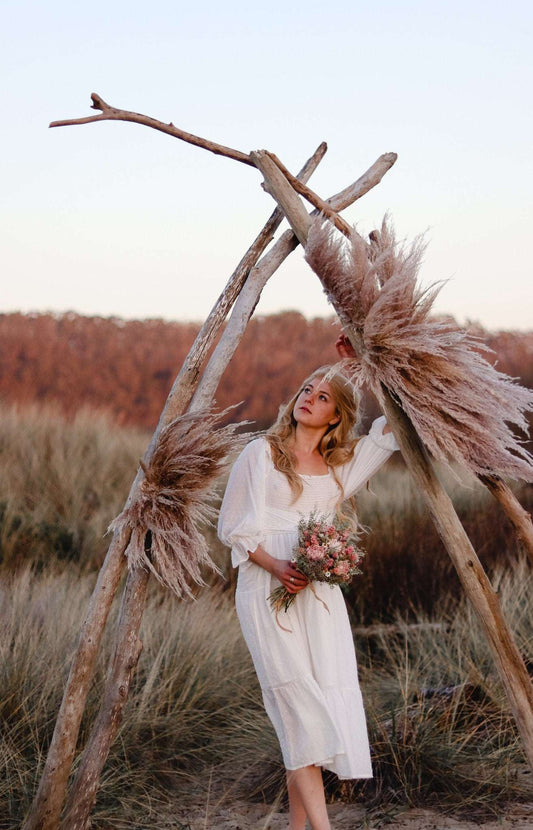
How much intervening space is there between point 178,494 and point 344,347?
31.4 inches

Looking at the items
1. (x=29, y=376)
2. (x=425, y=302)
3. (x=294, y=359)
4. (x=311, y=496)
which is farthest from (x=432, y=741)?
(x=294, y=359)

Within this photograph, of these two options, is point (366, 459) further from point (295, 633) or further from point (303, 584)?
point (295, 633)

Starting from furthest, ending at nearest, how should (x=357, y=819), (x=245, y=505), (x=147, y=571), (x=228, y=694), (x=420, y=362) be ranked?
(x=228, y=694)
(x=357, y=819)
(x=245, y=505)
(x=147, y=571)
(x=420, y=362)

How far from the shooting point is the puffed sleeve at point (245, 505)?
3.21 m

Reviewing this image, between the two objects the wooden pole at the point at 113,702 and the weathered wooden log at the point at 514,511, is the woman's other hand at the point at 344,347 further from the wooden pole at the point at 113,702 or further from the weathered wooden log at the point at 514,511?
the weathered wooden log at the point at 514,511

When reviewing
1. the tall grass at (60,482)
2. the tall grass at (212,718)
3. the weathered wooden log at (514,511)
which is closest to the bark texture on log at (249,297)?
the weathered wooden log at (514,511)

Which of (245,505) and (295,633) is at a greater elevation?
(245,505)

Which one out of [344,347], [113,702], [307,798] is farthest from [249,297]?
[307,798]

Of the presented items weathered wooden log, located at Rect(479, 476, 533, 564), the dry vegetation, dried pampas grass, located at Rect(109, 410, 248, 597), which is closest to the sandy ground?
the dry vegetation

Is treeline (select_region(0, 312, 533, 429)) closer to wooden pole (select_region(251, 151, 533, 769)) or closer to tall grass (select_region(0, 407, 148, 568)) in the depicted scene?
tall grass (select_region(0, 407, 148, 568))

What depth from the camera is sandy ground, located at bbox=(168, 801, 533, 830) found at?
354 centimetres

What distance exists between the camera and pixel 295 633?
321cm

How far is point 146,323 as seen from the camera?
14.9 m

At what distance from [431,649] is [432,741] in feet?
3.27
